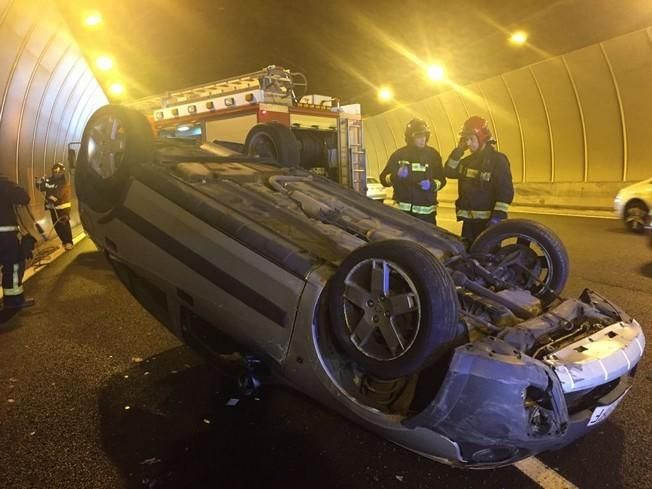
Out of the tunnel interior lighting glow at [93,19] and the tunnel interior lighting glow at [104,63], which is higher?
the tunnel interior lighting glow at [93,19]

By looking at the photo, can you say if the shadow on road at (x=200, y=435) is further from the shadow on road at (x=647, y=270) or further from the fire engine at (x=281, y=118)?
the shadow on road at (x=647, y=270)

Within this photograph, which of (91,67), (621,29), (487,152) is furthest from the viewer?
(91,67)

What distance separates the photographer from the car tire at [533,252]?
3398mm

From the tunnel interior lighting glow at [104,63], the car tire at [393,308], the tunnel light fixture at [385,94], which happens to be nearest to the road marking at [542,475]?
the car tire at [393,308]

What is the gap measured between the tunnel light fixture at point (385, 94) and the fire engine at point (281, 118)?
8207 mm

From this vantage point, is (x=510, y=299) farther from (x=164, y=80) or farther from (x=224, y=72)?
(x=164, y=80)

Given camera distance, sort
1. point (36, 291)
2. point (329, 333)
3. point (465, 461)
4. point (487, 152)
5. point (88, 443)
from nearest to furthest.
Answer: point (465, 461), point (329, 333), point (88, 443), point (487, 152), point (36, 291)

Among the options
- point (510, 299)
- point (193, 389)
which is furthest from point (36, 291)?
point (510, 299)

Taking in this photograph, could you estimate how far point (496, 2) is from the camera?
30.1 feet

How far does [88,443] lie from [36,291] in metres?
4.54

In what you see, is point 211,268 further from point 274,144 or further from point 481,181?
point 481,181

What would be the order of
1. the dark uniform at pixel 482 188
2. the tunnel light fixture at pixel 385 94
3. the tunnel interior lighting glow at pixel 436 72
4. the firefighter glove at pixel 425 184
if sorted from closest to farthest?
the dark uniform at pixel 482 188 → the firefighter glove at pixel 425 184 → the tunnel interior lighting glow at pixel 436 72 → the tunnel light fixture at pixel 385 94

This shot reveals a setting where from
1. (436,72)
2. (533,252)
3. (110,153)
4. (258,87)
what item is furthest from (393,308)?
(436,72)

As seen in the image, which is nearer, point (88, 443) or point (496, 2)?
point (88, 443)
